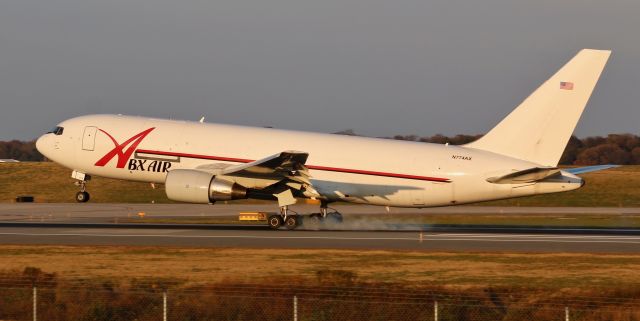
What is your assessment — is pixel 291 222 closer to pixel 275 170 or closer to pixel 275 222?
pixel 275 222

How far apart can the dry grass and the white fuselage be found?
424 inches

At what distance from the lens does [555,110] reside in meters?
43.2

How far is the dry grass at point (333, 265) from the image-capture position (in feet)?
90.5

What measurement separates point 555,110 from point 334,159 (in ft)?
34.5

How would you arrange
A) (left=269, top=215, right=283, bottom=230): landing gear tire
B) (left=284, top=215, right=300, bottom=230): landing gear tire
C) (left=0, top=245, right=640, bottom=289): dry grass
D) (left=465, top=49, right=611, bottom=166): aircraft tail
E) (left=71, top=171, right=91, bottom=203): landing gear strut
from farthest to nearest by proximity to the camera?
1. (left=71, top=171, right=91, bottom=203): landing gear strut
2. (left=269, top=215, right=283, bottom=230): landing gear tire
3. (left=284, top=215, right=300, bottom=230): landing gear tire
4. (left=465, top=49, right=611, bottom=166): aircraft tail
5. (left=0, top=245, right=640, bottom=289): dry grass

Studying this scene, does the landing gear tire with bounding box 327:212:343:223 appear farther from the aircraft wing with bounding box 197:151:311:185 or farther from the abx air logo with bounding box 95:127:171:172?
the abx air logo with bounding box 95:127:171:172

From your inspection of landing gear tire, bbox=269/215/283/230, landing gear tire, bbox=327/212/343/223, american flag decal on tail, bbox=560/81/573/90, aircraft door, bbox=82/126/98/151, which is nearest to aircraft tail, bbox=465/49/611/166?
american flag decal on tail, bbox=560/81/573/90

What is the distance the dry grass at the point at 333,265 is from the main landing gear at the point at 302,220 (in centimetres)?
1001

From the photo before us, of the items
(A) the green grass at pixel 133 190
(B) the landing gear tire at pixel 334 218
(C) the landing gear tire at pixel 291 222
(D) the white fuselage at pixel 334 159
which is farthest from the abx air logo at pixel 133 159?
(A) the green grass at pixel 133 190

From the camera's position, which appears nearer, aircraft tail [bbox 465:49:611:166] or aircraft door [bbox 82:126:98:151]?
aircraft tail [bbox 465:49:611:166]

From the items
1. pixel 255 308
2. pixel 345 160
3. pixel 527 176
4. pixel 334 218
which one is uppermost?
pixel 345 160

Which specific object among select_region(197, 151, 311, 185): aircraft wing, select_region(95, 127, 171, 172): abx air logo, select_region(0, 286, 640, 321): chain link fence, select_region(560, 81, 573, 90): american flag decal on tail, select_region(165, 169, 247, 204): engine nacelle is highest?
select_region(560, 81, 573, 90): american flag decal on tail

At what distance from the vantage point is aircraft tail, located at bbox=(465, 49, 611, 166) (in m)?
43.0

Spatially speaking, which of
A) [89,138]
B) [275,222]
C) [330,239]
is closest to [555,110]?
[330,239]
